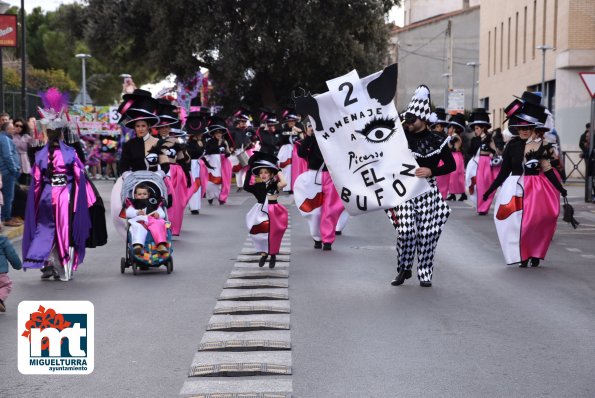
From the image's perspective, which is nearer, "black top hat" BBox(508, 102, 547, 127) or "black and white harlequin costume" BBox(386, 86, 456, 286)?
"black and white harlequin costume" BBox(386, 86, 456, 286)

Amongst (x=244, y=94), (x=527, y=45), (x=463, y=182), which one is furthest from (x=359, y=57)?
(x=463, y=182)

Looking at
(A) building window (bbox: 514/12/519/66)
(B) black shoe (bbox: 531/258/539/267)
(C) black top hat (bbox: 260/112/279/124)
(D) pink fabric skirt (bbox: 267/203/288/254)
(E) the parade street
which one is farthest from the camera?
(A) building window (bbox: 514/12/519/66)

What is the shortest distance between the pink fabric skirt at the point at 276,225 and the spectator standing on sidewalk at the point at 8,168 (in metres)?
5.90

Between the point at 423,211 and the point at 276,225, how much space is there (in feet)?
6.76

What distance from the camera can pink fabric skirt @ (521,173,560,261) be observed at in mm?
12641

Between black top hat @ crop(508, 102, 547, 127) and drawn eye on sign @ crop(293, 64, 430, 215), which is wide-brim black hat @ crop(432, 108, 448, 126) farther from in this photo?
drawn eye on sign @ crop(293, 64, 430, 215)

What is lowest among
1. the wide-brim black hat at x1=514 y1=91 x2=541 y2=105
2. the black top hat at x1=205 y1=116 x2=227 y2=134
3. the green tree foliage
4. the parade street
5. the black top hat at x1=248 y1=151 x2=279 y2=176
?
the parade street

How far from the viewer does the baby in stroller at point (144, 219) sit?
11867 millimetres

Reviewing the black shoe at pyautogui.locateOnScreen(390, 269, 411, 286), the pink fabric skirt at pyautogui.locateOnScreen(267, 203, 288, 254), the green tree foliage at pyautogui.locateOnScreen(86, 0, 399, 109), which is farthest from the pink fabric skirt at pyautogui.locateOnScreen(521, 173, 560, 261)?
the green tree foliage at pyautogui.locateOnScreen(86, 0, 399, 109)

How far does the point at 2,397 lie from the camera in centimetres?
631

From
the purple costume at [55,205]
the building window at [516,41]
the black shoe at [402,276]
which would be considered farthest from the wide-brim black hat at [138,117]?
the building window at [516,41]

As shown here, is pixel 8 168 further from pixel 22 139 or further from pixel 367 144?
pixel 367 144

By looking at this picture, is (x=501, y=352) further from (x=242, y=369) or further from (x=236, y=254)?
(x=236, y=254)

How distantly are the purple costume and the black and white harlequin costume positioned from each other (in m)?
3.28
